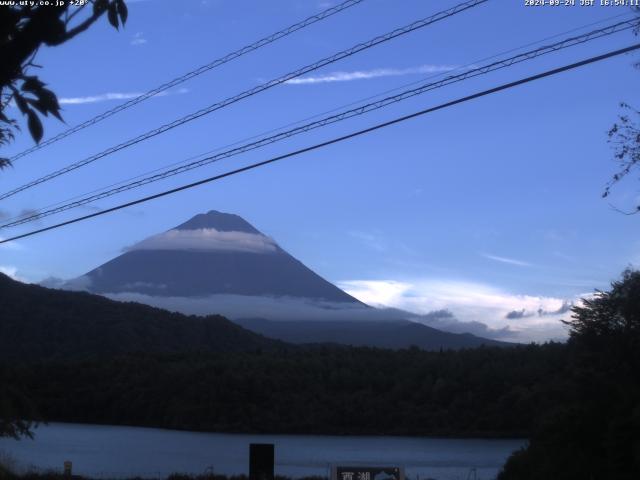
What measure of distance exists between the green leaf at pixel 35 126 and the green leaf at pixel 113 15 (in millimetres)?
714

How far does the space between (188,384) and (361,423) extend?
12.3 meters

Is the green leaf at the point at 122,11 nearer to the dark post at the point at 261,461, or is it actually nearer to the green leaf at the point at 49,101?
the green leaf at the point at 49,101

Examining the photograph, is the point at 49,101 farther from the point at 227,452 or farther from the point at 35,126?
the point at 227,452

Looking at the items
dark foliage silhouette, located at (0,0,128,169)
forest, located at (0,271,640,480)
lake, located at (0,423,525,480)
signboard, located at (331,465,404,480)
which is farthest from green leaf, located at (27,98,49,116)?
forest, located at (0,271,640,480)

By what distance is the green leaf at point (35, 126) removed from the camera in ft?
14.0

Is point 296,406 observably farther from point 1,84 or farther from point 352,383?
point 1,84

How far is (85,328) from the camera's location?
68312 millimetres

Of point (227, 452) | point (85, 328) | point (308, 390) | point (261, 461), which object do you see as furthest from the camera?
point (85, 328)

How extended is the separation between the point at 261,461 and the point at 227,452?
91.9ft

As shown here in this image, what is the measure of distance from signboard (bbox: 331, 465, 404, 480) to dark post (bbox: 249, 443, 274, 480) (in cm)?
284

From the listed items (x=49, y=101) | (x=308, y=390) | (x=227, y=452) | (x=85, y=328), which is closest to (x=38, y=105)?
(x=49, y=101)

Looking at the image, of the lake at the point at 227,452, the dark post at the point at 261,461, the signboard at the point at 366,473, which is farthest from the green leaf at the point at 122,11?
the lake at the point at 227,452

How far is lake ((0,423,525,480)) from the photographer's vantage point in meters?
32.2

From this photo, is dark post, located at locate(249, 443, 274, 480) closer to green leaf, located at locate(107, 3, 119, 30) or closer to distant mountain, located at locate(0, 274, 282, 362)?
green leaf, located at locate(107, 3, 119, 30)
